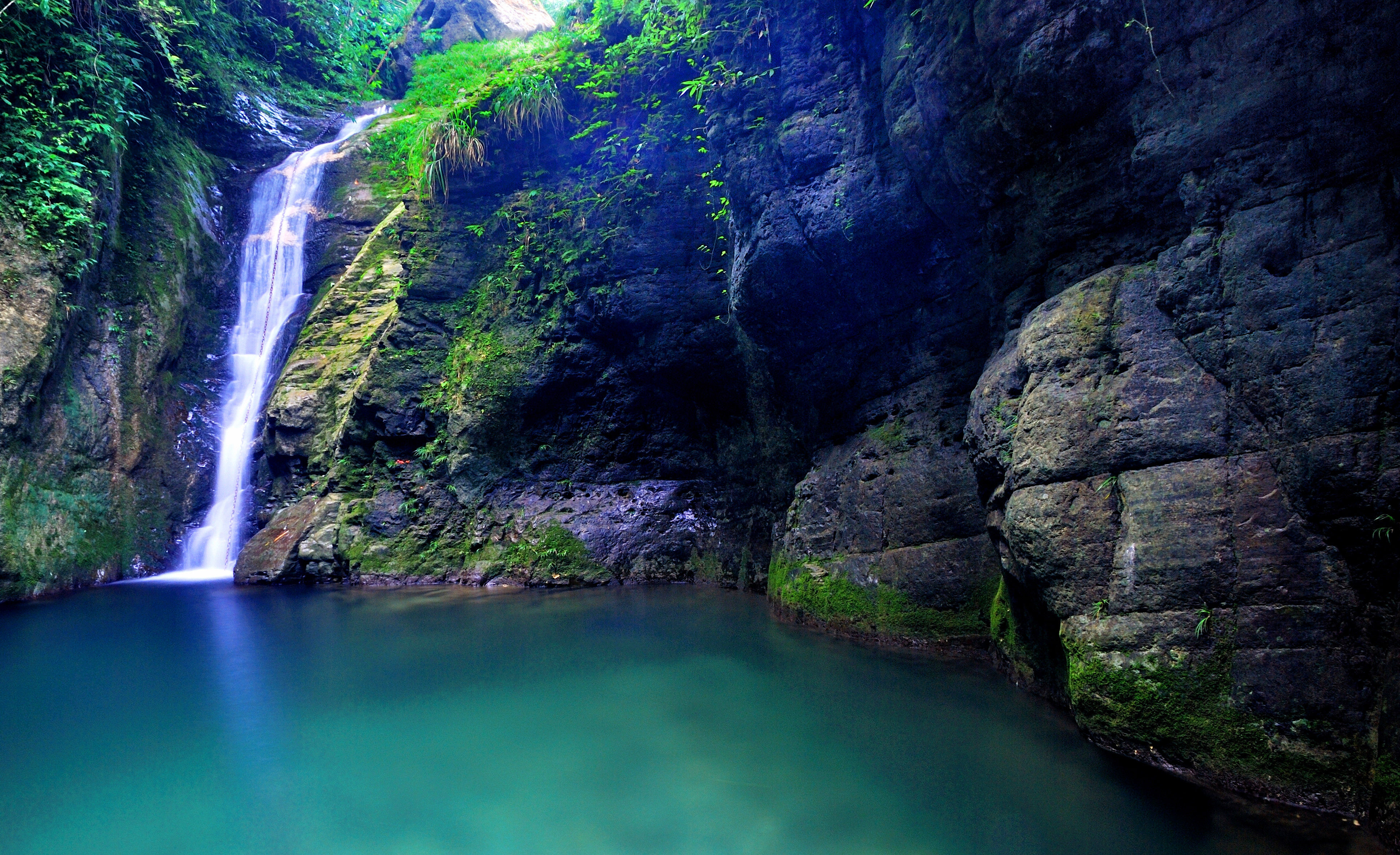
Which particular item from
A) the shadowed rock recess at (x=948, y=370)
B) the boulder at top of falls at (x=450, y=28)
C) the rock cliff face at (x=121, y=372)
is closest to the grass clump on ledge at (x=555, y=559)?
the shadowed rock recess at (x=948, y=370)

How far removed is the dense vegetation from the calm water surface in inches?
260

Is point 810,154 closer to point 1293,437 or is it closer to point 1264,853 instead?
point 1293,437

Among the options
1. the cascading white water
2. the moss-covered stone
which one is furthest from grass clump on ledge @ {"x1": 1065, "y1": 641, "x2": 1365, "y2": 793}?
the cascading white water

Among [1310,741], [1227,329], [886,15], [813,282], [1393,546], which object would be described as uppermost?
[886,15]

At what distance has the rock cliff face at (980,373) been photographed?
2959mm

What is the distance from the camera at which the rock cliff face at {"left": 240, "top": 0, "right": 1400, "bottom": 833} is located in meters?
2.96

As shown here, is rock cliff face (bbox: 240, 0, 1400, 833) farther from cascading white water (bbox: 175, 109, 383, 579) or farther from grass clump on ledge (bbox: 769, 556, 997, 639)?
cascading white water (bbox: 175, 109, 383, 579)

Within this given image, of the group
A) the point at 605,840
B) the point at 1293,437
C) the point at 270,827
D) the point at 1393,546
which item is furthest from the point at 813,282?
the point at 270,827

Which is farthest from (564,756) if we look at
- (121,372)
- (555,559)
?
(121,372)

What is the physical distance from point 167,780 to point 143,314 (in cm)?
1092

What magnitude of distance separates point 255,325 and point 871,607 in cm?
1301

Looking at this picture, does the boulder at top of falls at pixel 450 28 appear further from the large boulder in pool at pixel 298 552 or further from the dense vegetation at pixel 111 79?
the large boulder in pool at pixel 298 552

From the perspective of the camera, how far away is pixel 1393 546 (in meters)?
2.70

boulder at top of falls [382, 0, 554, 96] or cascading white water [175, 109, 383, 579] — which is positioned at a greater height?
boulder at top of falls [382, 0, 554, 96]
